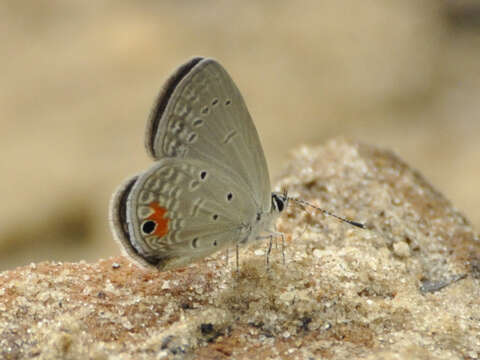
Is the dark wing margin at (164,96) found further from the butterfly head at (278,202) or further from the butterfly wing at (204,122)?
the butterfly head at (278,202)

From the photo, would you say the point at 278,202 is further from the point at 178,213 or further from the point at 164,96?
the point at 164,96

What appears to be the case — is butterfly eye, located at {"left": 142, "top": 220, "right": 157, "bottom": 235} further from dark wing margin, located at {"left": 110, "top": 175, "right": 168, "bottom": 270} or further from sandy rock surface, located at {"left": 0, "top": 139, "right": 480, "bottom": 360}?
sandy rock surface, located at {"left": 0, "top": 139, "right": 480, "bottom": 360}

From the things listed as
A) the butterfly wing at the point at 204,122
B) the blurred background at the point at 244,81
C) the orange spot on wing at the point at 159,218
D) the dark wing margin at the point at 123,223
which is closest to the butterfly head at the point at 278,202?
the butterfly wing at the point at 204,122

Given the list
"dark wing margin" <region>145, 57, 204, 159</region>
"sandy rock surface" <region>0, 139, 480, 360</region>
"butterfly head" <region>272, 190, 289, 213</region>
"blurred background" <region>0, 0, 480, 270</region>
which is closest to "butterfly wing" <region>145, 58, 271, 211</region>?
"dark wing margin" <region>145, 57, 204, 159</region>

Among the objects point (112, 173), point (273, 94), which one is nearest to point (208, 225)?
point (112, 173)

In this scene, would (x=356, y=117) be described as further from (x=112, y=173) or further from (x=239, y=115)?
(x=239, y=115)

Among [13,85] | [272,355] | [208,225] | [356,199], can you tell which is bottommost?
[272,355]
